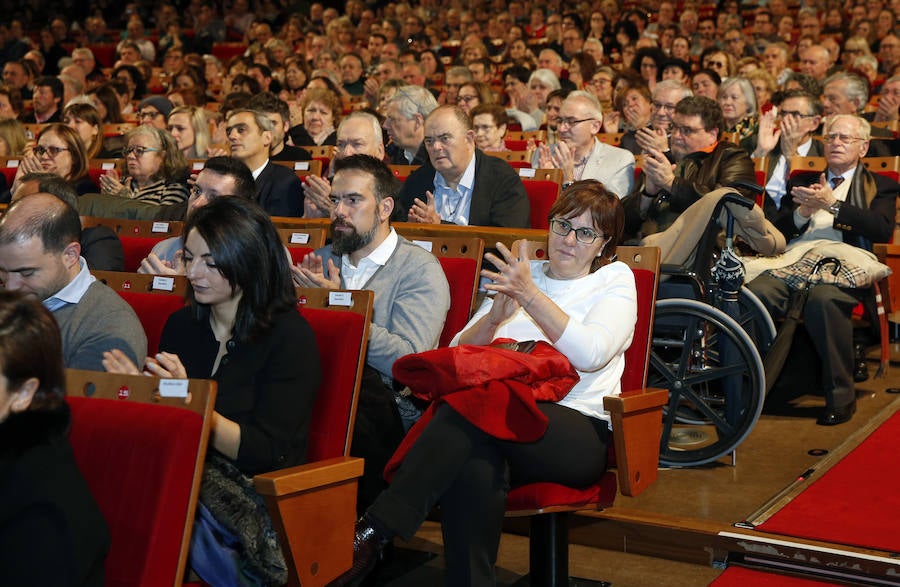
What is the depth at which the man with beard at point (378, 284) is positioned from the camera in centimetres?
254

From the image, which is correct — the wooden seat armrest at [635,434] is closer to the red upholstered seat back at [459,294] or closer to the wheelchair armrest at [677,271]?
the red upholstered seat back at [459,294]

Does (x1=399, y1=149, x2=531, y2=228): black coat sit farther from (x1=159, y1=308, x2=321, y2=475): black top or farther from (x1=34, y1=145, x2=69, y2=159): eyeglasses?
(x1=159, y1=308, x2=321, y2=475): black top

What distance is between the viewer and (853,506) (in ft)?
9.33

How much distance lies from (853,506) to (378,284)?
1334 mm

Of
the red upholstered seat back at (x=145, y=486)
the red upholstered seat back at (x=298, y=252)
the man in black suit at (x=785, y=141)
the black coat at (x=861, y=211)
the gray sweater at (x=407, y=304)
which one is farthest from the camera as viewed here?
the man in black suit at (x=785, y=141)

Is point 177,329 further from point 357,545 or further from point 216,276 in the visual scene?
point 357,545

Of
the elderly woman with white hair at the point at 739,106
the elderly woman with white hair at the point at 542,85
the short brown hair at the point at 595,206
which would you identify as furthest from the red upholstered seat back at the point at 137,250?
the elderly woman with white hair at the point at 542,85

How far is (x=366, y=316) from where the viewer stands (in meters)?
2.31

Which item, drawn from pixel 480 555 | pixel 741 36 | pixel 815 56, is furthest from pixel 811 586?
pixel 741 36

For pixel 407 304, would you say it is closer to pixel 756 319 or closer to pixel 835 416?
pixel 756 319

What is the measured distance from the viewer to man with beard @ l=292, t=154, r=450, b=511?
2.54 metres

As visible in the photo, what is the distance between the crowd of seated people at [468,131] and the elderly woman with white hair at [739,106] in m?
0.01

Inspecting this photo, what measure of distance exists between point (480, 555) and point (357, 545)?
25 centimetres

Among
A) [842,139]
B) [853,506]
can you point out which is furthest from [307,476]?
[842,139]
